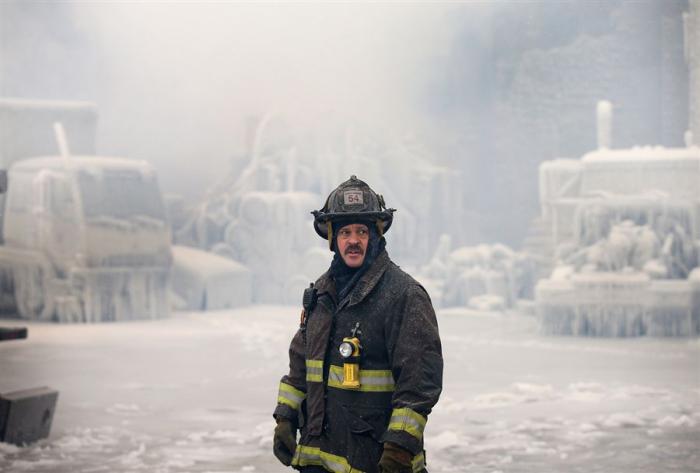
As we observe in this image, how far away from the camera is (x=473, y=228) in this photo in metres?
21.5

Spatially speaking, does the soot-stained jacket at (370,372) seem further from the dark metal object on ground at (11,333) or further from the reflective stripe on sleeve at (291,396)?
the dark metal object on ground at (11,333)

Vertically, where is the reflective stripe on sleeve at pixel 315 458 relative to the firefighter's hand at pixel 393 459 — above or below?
below

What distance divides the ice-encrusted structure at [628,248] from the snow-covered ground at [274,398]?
0.35 metres

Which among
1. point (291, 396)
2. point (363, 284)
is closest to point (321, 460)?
point (291, 396)

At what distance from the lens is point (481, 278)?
20.1m

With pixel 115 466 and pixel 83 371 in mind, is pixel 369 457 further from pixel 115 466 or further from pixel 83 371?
pixel 83 371

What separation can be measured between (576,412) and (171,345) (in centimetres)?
646

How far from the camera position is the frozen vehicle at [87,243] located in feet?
60.3

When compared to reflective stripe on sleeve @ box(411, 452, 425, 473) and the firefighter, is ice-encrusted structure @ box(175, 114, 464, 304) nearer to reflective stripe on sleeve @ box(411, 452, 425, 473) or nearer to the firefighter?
the firefighter

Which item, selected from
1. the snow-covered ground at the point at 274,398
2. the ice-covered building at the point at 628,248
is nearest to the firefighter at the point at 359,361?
the snow-covered ground at the point at 274,398

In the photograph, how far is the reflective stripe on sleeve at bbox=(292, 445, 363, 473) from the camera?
14.5 ft

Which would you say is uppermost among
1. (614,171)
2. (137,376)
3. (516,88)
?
(516,88)

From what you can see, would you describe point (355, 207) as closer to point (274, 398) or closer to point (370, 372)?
point (370, 372)

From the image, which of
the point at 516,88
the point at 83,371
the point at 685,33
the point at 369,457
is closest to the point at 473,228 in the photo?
the point at 516,88
